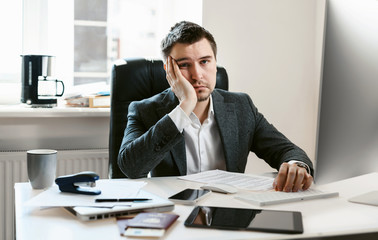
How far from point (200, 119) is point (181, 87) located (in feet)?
0.59

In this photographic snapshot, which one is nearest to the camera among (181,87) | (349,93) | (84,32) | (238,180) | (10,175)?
(349,93)

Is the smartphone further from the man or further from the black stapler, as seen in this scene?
the man

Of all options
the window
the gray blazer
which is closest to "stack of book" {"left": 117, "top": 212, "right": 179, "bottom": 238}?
the gray blazer

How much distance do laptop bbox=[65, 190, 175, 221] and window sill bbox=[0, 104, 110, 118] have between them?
1278mm

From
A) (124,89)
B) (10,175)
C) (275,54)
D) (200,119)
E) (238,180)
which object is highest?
(275,54)

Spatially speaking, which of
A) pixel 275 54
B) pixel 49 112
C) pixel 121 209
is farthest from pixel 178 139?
pixel 275 54

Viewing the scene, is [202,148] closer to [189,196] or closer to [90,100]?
[189,196]

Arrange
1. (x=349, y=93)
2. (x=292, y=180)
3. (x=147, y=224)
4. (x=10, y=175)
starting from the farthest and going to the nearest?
1. (x=10, y=175)
2. (x=292, y=180)
3. (x=349, y=93)
4. (x=147, y=224)

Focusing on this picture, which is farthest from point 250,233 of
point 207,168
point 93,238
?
point 207,168

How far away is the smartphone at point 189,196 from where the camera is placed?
1.12m

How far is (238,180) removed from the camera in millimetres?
1399

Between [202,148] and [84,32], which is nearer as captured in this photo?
[202,148]

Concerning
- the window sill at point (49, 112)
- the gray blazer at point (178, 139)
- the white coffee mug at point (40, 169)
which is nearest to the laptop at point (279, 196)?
the gray blazer at point (178, 139)

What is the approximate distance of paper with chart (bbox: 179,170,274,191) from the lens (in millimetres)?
1327
